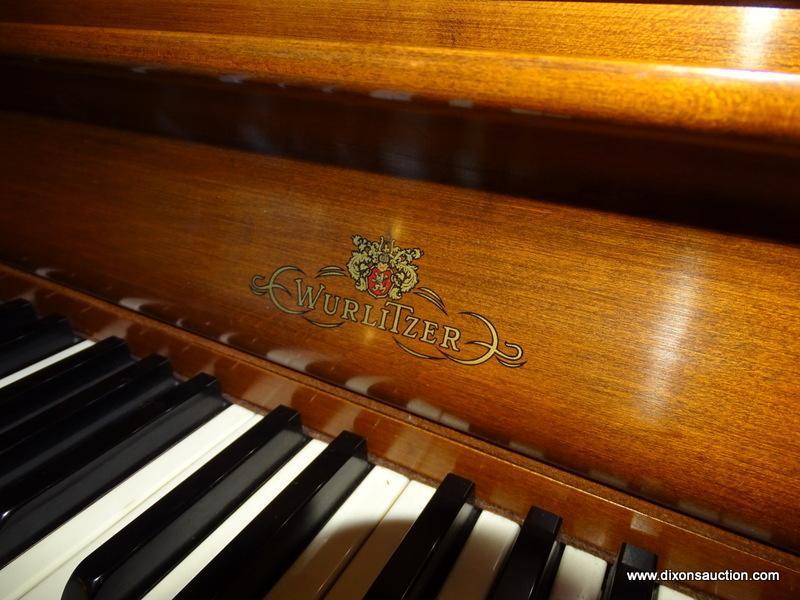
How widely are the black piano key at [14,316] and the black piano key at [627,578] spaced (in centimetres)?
143

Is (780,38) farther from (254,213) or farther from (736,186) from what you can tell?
(254,213)

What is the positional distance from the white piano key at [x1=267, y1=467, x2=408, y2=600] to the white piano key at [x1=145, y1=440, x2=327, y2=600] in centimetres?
12

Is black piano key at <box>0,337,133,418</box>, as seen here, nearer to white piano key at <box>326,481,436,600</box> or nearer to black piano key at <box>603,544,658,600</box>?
white piano key at <box>326,481,436,600</box>

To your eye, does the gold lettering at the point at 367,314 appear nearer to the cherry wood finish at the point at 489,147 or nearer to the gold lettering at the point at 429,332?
the gold lettering at the point at 429,332

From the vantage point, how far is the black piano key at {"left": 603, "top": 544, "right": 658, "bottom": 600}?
0.74 meters

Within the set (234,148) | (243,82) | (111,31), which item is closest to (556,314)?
(243,82)

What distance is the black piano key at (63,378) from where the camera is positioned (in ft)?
3.50

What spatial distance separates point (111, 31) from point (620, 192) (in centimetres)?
81

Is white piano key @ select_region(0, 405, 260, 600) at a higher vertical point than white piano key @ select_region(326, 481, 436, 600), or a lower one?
lower

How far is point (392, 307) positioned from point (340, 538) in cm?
40

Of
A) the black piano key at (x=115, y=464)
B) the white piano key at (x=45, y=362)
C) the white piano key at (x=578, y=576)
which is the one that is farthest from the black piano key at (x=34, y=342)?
the white piano key at (x=578, y=576)

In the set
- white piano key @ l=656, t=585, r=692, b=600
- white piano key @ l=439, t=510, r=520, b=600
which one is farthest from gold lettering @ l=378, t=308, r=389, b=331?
white piano key @ l=656, t=585, r=692, b=600

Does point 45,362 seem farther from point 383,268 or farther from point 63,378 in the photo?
point 383,268

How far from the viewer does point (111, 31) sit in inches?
31.2
